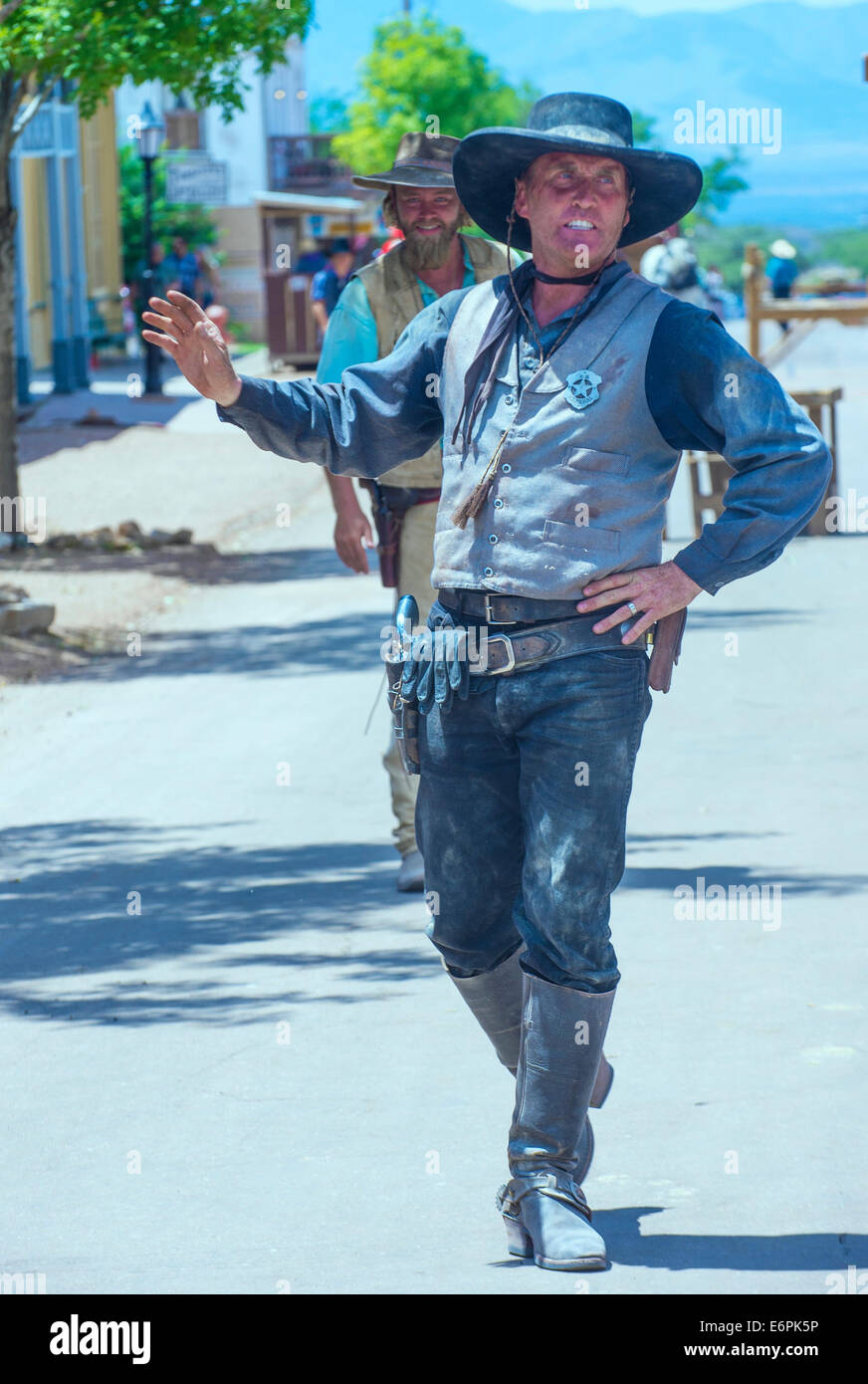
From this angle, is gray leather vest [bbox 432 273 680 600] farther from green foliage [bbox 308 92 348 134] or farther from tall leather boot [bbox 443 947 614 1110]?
green foliage [bbox 308 92 348 134]

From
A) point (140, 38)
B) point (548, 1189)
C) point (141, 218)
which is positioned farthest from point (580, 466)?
point (141, 218)

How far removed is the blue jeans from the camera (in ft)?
13.4

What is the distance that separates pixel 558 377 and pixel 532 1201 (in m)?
1.52

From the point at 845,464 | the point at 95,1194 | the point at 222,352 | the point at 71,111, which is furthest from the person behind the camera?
the point at 71,111

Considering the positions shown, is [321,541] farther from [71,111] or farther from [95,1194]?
[71,111]

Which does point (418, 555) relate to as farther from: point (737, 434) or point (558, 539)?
point (737, 434)

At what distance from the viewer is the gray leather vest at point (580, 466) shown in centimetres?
407

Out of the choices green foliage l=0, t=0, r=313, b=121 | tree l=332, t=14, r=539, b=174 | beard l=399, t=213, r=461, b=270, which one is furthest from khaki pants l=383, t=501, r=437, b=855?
tree l=332, t=14, r=539, b=174

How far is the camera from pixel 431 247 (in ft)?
21.3

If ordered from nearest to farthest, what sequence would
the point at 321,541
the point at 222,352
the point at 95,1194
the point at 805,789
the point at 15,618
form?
the point at 222,352, the point at 95,1194, the point at 805,789, the point at 15,618, the point at 321,541

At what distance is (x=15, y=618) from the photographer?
12.5 metres

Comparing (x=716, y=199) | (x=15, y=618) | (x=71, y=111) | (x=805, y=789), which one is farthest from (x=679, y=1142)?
(x=716, y=199)

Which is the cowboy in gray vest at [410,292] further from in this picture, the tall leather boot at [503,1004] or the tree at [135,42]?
the tree at [135,42]

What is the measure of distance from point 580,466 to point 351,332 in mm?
2532
